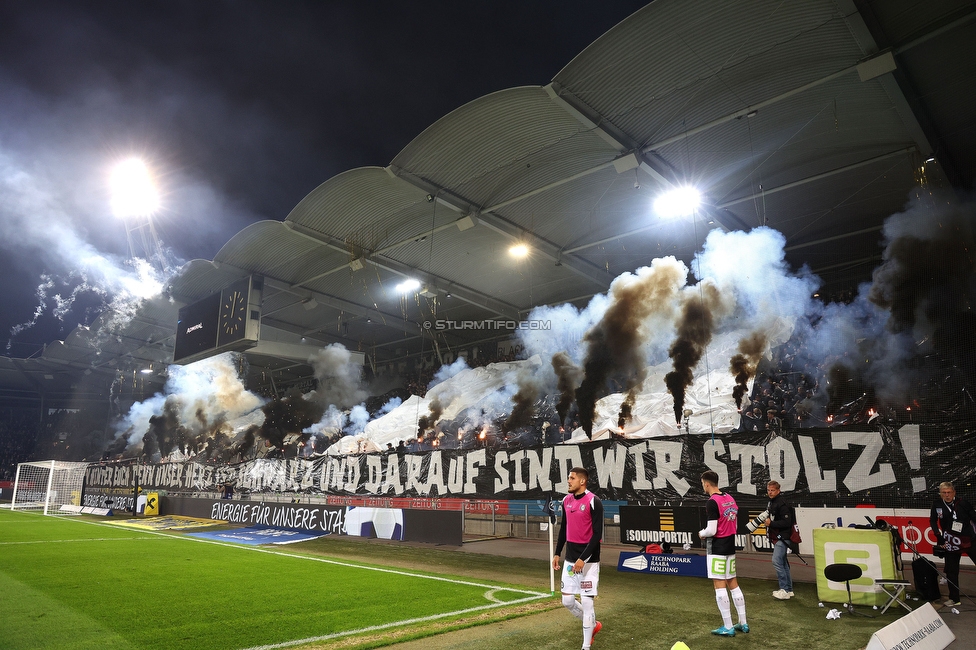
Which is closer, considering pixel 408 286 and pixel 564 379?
pixel 408 286

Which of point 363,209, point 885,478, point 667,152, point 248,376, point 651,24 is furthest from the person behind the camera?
point 248,376

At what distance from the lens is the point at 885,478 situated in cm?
1151

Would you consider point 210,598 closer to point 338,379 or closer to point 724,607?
point 724,607

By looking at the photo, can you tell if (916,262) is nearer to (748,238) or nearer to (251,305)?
(748,238)

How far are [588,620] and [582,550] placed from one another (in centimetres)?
67

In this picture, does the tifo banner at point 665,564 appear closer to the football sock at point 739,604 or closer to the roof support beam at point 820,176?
the football sock at point 739,604

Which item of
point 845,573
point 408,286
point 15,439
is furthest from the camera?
point 15,439

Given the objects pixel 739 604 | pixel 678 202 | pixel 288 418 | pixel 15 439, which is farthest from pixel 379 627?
pixel 15 439

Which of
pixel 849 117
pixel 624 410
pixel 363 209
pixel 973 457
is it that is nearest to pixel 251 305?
pixel 363 209

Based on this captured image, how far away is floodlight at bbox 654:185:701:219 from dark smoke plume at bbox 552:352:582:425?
10646mm

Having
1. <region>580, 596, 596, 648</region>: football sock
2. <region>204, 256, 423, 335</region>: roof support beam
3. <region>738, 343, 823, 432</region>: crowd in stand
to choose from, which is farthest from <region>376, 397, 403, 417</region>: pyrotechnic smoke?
<region>580, 596, 596, 648</region>: football sock

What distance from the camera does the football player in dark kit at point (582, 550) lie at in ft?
19.5

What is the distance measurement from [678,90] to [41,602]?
1639 cm

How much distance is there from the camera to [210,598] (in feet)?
28.1
